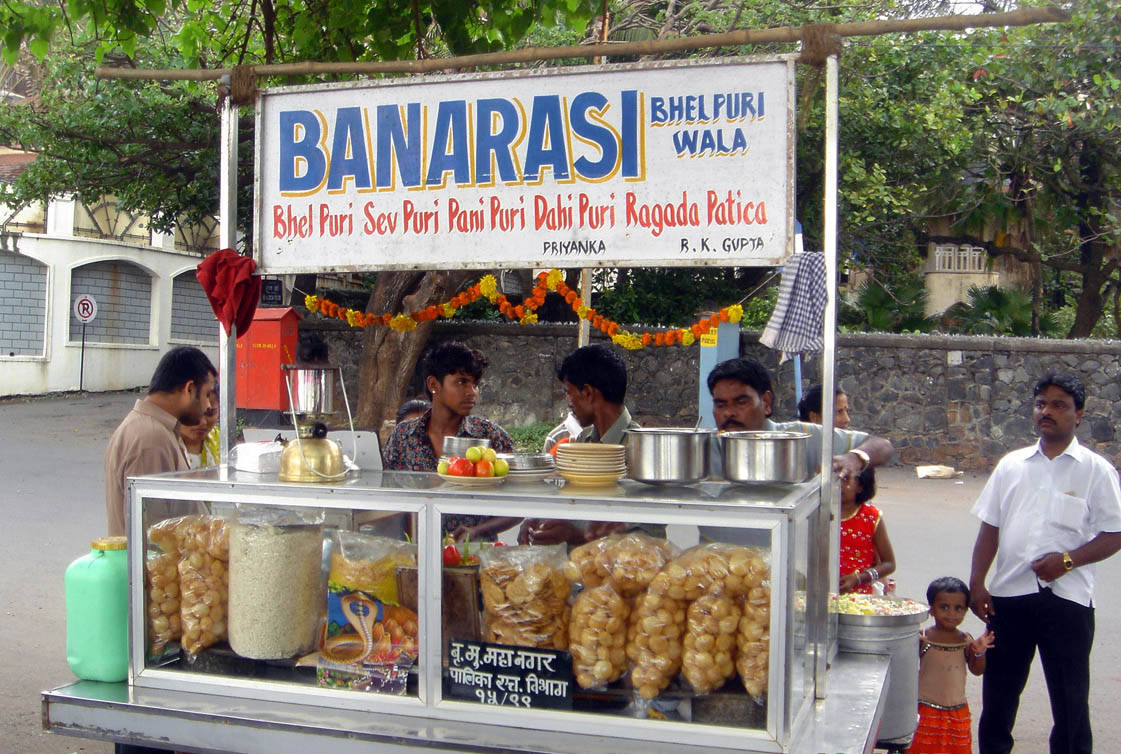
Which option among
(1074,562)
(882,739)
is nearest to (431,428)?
(882,739)

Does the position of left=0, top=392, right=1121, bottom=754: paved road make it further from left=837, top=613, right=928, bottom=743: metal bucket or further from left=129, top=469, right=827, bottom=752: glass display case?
left=129, top=469, right=827, bottom=752: glass display case

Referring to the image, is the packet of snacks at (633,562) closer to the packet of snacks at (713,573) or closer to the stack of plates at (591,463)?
the packet of snacks at (713,573)

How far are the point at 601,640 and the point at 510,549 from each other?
13.8 inches

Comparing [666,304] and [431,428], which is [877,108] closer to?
[666,304]

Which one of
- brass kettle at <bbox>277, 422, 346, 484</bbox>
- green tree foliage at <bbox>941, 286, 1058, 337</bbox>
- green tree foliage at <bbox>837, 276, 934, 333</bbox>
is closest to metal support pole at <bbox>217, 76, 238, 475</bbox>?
brass kettle at <bbox>277, 422, 346, 484</bbox>

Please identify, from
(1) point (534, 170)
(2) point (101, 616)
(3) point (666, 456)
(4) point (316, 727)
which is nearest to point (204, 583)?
(2) point (101, 616)

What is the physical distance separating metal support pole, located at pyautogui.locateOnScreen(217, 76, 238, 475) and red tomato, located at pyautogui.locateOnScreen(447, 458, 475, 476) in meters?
0.92

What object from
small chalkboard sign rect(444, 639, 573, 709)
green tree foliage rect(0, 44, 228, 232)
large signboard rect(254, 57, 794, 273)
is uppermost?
green tree foliage rect(0, 44, 228, 232)

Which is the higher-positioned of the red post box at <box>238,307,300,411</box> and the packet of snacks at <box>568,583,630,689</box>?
the red post box at <box>238,307,300,411</box>

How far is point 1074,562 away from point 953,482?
822cm

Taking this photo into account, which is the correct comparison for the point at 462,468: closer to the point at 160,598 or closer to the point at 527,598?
the point at 527,598

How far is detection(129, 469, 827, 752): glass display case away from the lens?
232cm

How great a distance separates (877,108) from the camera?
1230 centimetres

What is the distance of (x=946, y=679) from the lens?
381cm
